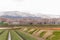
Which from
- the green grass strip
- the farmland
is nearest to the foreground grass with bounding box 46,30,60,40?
the farmland

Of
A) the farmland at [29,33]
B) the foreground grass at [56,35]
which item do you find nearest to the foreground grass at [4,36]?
the farmland at [29,33]

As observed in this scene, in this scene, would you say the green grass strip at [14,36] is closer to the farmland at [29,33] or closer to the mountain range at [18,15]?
the farmland at [29,33]

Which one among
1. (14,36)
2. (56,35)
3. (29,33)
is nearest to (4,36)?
(14,36)

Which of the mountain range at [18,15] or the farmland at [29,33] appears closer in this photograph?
the farmland at [29,33]

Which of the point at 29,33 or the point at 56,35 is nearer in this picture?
the point at 56,35

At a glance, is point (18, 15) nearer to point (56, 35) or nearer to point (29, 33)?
point (29, 33)

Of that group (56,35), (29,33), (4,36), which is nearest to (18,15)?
(29,33)

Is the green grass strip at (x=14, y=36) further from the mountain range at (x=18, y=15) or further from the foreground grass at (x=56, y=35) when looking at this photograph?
the foreground grass at (x=56, y=35)

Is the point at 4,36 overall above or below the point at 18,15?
below

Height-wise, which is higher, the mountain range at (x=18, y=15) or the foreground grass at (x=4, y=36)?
the mountain range at (x=18, y=15)

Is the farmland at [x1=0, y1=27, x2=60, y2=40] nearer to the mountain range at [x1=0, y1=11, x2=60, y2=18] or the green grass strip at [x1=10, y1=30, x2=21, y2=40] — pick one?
the green grass strip at [x1=10, y1=30, x2=21, y2=40]
